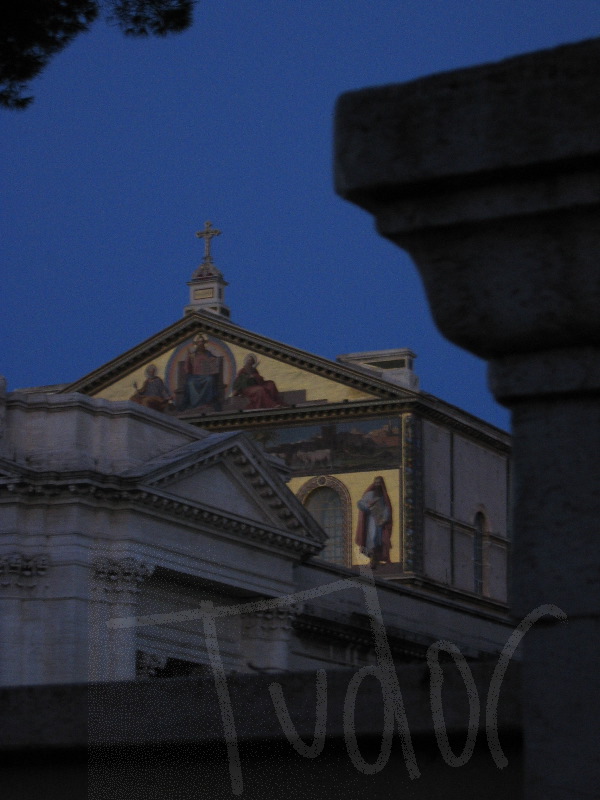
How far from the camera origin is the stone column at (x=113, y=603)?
29344mm

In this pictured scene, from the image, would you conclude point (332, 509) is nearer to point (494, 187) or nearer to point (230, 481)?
point (230, 481)

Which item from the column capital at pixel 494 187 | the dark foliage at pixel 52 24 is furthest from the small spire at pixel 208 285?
the column capital at pixel 494 187

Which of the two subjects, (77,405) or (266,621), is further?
(266,621)

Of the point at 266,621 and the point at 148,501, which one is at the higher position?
the point at 148,501

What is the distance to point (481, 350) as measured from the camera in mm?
2438

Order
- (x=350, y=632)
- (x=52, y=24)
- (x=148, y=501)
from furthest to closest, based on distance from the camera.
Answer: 1. (x=350, y=632)
2. (x=148, y=501)
3. (x=52, y=24)

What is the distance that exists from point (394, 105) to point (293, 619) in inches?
1287

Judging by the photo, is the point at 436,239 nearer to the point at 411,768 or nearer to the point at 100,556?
the point at 411,768

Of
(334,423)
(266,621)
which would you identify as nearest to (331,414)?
(334,423)

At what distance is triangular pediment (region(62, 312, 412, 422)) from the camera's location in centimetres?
4469

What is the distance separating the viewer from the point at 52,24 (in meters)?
10.8

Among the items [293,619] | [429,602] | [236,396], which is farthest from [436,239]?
[236,396]

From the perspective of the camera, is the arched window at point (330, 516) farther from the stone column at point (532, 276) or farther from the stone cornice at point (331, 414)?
the stone column at point (532, 276)

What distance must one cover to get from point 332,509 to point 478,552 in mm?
5140
